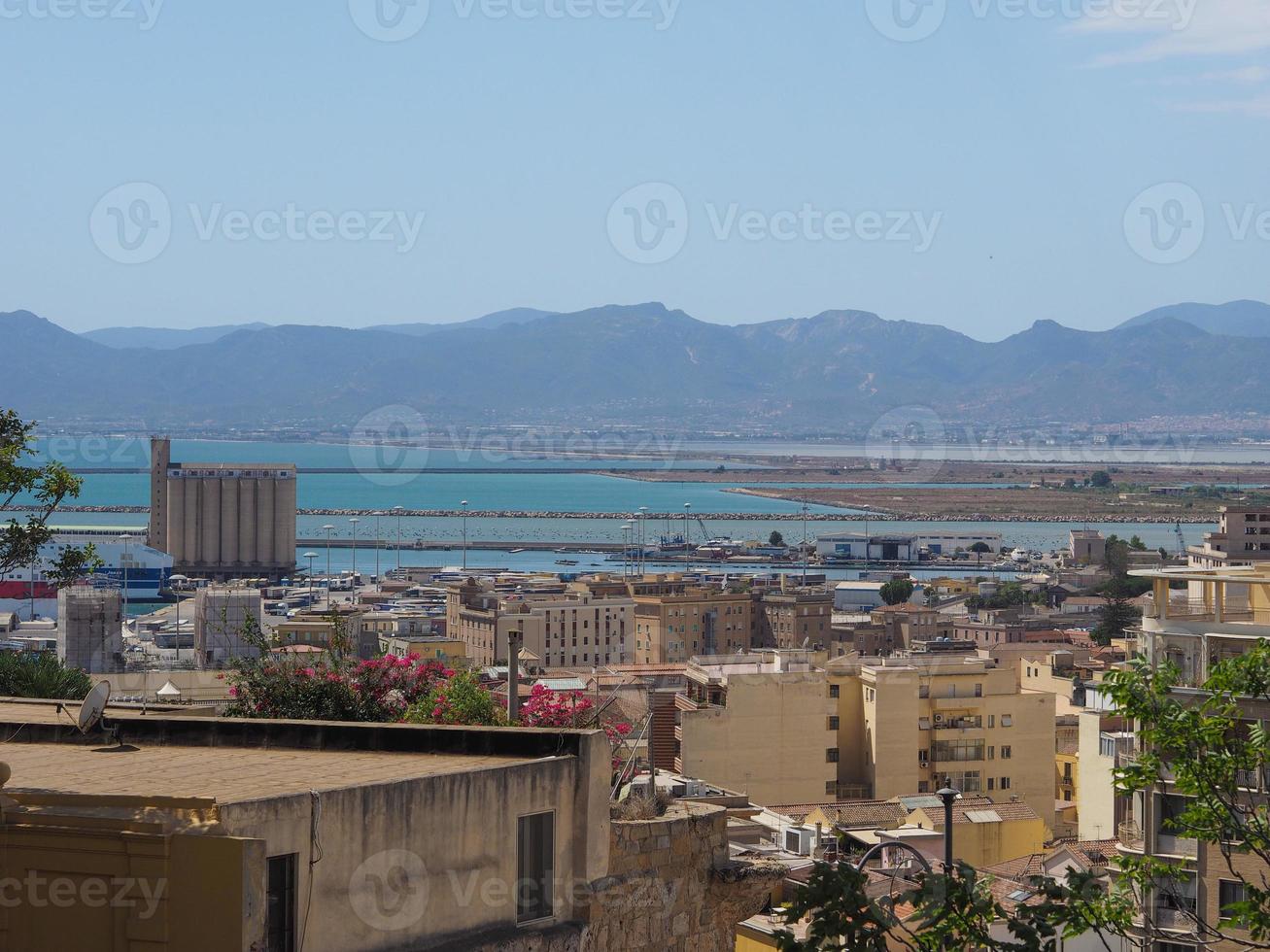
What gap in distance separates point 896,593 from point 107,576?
100 ft

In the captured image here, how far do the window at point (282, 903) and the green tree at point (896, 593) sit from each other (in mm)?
63914

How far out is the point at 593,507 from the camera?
154 meters

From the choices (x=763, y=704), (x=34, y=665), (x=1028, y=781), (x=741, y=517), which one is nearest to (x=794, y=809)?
(x=763, y=704)

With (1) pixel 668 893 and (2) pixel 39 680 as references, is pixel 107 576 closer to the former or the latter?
(2) pixel 39 680

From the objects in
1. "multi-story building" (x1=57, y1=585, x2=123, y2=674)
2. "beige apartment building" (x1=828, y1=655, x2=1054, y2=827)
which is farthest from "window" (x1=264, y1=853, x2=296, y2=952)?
"multi-story building" (x1=57, y1=585, x2=123, y2=674)

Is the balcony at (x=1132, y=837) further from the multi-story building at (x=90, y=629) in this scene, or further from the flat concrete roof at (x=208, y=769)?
the multi-story building at (x=90, y=629)

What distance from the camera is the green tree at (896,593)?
222 ft

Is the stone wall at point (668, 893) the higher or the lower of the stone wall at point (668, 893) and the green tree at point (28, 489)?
the lower

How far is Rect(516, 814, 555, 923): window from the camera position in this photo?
438 cm

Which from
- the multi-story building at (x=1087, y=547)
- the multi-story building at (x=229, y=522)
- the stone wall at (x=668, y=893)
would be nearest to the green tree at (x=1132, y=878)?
the stone wall at (x=668, y=893)

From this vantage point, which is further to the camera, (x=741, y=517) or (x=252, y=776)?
(x=741, y=517)

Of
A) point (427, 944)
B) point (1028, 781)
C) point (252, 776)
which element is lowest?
point (1028, 781)

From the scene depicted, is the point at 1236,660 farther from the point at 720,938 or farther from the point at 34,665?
the point at 34,665

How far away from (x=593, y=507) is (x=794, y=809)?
136 meters
